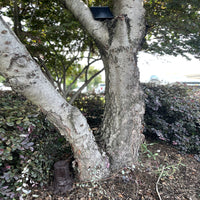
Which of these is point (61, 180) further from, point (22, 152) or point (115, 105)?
point (115, 105)

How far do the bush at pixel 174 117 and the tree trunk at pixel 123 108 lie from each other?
0.95 m

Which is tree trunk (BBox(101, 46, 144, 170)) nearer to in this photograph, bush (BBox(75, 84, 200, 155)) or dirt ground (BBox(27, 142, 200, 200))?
dirt ground (BBox(27, 142, 200, 200))

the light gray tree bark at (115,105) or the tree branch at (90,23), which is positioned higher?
the tree branch at (90,23)

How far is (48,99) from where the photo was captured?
59.8 inches

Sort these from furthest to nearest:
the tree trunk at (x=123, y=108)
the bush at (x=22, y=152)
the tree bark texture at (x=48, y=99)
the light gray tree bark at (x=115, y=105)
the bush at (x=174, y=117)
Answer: the bush at (x=174, y=117) → the tree trunk at (x=123, y=108) → the light gray tree bark at (x=115, y=105) → the bush at (x=22, y=152) → the tree bark texture at (x=48, y=99)

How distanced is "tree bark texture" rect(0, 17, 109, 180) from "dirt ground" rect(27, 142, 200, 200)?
15 centimetres

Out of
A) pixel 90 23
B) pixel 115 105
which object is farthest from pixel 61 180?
pixel 90 23

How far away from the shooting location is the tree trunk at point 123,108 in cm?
201

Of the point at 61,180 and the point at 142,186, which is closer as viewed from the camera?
the point at 61,180

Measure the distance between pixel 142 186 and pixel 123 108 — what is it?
0.99 metres

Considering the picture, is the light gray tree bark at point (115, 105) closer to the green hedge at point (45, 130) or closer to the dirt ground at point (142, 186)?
the dirt ground at point (142, 186)

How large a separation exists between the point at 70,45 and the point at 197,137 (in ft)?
10.9

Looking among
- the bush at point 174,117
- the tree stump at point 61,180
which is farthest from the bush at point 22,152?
the bush at point 174,117

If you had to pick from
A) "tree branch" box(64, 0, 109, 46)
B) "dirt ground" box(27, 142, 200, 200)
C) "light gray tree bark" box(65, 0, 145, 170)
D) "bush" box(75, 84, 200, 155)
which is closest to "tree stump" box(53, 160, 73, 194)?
"dirt ground" box(27, 142, 200, 200)
